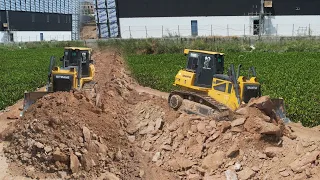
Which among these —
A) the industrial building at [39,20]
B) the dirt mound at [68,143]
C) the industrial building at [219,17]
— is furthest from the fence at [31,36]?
the dirt mound at [68,143]

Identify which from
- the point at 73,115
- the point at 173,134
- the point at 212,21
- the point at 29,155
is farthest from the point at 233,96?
the point at 212,21

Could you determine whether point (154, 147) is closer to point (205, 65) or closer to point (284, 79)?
point (205, 65)

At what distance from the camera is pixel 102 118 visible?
12.1 meters

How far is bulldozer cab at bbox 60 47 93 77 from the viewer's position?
18.6m

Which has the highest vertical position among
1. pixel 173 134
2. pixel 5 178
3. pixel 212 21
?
pixel 212 21

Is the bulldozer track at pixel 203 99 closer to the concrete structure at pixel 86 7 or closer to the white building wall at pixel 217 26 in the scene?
the white building wall at pixel 217 26

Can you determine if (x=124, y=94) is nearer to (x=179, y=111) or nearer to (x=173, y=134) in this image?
(x=179, y=111)

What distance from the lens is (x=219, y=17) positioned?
203 ft

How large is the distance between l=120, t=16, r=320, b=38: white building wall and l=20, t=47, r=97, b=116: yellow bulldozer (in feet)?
145

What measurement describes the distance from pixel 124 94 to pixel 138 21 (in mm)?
47145

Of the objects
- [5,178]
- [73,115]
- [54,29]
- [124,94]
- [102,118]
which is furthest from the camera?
[54,29]

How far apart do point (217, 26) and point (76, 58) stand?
4540 cm

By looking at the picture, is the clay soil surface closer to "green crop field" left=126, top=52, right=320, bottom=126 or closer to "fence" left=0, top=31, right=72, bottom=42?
"green crop field" left=126, top=52, right=320, bottom=126

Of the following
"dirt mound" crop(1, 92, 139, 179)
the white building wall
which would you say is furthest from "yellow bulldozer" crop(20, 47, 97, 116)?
the white building wall
